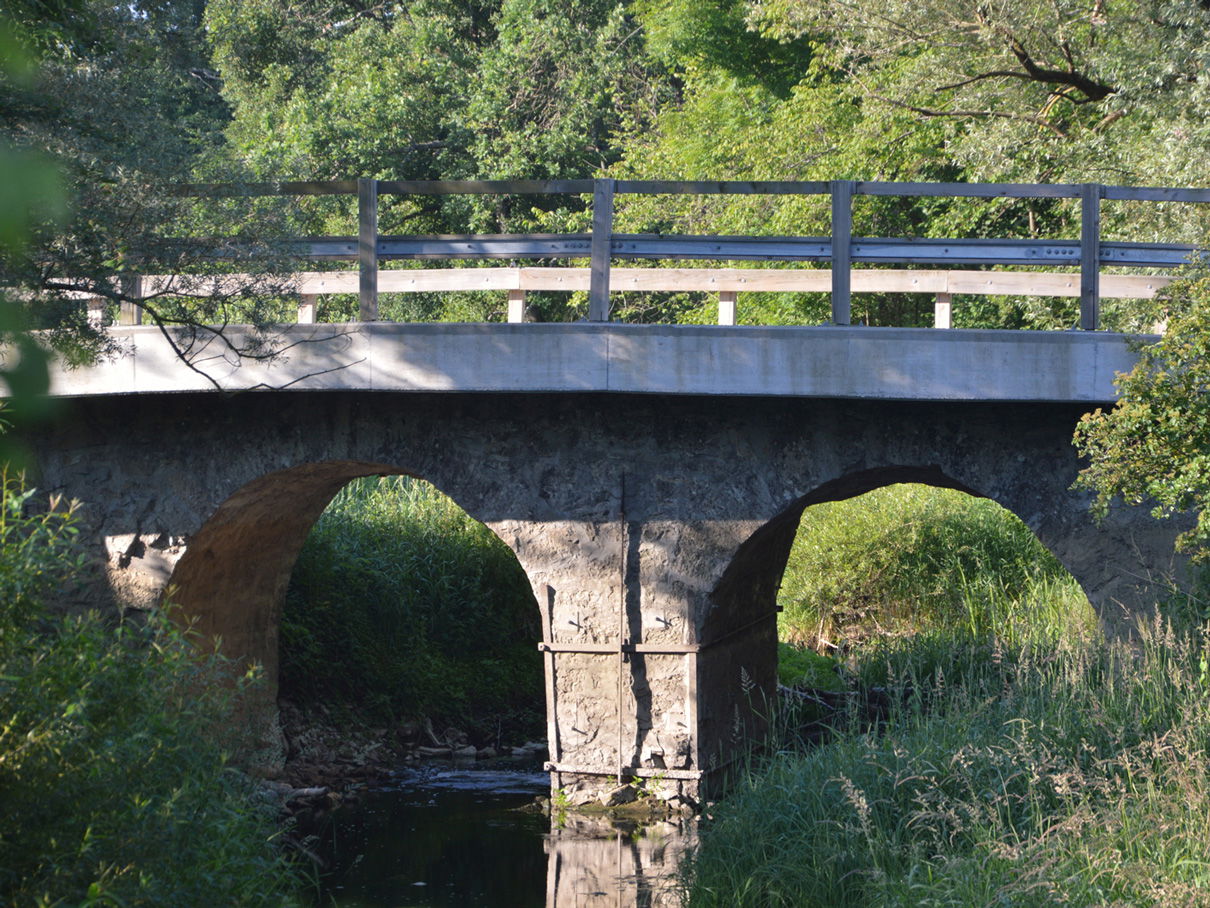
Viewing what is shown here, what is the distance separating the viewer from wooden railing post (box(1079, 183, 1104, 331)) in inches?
297

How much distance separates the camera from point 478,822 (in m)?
9.46

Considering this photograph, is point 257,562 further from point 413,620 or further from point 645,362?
point 645,362

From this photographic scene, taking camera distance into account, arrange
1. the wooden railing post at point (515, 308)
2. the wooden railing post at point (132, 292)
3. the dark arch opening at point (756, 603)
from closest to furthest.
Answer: the wooden railing post at point (132, 292) < the dark arch opening at point (756, 603) < the wooden railing post at point (515, 308)

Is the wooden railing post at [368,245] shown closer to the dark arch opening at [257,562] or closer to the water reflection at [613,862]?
the dark arch opening at [257,562]

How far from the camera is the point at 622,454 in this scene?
8.45 m

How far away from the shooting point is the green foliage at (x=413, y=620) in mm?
12359

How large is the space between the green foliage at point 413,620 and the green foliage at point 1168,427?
7296 millimetres

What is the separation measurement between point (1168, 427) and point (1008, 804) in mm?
1891

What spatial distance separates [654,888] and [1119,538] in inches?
129

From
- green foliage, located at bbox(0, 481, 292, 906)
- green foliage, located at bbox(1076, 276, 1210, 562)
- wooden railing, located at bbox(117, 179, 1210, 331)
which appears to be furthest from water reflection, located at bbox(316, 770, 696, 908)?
wooden railing, located at bbox(117, 179, 1210, 331)

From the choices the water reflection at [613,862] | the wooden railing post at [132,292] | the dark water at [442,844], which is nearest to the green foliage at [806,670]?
the dark water at [442,844]

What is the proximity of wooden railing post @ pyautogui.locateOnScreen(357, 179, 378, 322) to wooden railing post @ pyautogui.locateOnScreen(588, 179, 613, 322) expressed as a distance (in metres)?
1.29

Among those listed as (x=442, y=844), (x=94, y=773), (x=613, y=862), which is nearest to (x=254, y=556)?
(x=442, y=844)

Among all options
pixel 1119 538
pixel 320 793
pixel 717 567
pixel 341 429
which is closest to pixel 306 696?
pixel 320 793
